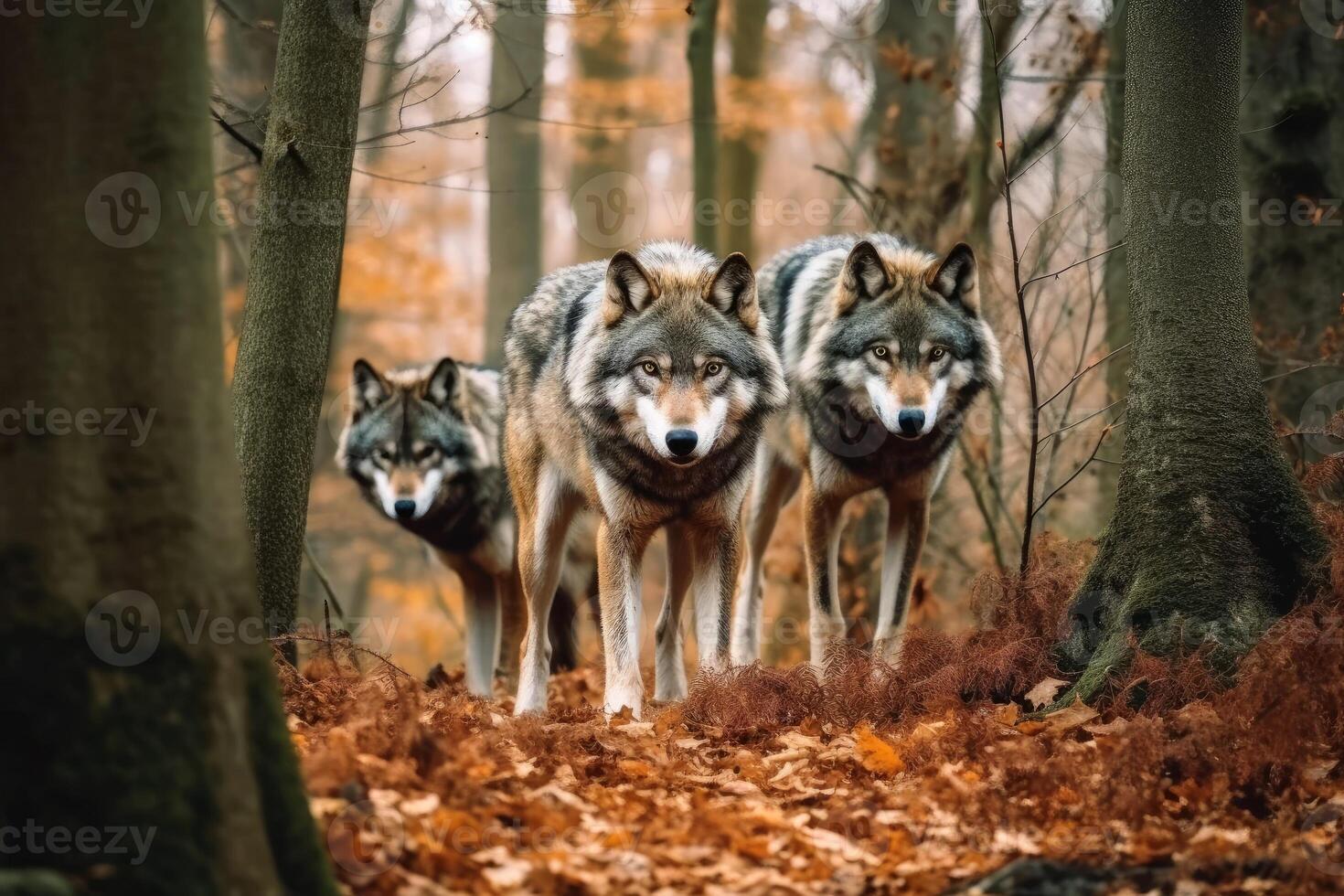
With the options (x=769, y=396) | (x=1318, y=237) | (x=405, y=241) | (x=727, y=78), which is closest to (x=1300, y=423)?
(x=1318, y=237)

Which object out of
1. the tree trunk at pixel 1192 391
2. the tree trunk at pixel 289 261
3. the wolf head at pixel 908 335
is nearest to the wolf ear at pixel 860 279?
the wolf head at pixel 908 335

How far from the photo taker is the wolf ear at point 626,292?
645cm

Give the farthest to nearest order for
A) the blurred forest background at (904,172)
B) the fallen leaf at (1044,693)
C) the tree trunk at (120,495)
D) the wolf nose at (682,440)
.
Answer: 1. the blurred forest background at (904,172)
2. the wolf nose at (682,440)
3. the fallen leaf at (1044,693)
4. the tree trunk at (120,495)

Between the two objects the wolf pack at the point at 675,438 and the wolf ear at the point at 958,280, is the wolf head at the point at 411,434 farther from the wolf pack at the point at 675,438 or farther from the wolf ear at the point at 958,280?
the wolf ear at the point at 958,280

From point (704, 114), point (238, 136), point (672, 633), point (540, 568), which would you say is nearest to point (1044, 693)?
point (672, 633)

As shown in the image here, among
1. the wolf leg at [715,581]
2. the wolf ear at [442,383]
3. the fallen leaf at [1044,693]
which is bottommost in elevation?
the fallen leaf at [1044,693]

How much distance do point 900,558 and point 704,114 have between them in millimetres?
5231

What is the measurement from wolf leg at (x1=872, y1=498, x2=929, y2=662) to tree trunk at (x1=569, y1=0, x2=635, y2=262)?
1129cm

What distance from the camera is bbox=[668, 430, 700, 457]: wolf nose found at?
5.89 meters

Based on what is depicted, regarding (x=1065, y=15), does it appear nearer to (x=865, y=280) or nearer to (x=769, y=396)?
(x=865, y=280)

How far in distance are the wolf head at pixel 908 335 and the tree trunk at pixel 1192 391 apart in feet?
5.42

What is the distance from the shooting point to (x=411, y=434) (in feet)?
28.5

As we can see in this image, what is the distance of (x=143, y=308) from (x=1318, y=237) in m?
8.28

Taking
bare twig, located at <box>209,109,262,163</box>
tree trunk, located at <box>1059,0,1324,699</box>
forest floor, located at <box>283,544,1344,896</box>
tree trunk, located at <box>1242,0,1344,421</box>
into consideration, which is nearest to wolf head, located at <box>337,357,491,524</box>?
bare twig, located at <box>209,109,262,163</box>
